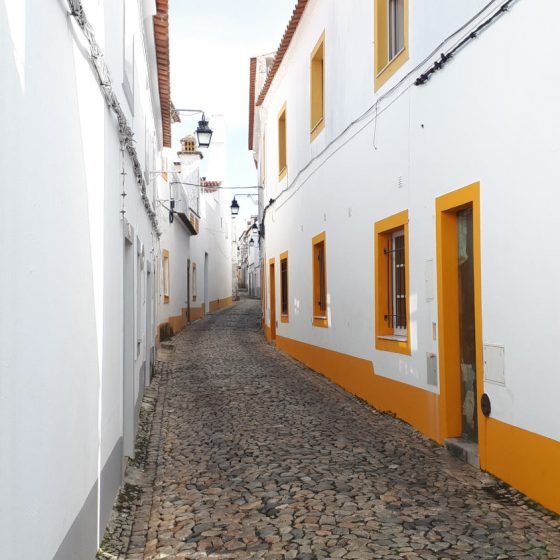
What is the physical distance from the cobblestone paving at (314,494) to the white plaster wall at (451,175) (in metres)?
0.68

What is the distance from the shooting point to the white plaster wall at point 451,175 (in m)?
4.61

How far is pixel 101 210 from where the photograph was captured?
430 cm

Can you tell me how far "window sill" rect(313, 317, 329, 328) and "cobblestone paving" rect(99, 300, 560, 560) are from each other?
2.18 m

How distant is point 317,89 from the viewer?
37.9 feet

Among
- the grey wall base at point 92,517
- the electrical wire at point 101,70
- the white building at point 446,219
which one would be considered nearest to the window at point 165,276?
the white building at point 446,219

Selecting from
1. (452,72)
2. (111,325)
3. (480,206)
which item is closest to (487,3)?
(452,72)

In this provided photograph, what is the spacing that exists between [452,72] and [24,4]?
4550mm

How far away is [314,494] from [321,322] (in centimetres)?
621

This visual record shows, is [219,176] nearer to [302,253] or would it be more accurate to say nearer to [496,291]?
[302,253]

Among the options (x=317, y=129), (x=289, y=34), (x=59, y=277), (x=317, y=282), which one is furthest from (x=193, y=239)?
(x=59, y=277)

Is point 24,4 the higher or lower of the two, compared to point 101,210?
higher

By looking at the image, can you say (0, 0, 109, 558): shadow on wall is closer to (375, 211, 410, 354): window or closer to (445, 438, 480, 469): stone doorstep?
(445, 438, 480, 469): stone doorstep

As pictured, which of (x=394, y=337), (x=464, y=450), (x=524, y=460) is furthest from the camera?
(x=394, y=337)

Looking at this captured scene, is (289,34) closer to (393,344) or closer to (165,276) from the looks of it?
(165,276)
